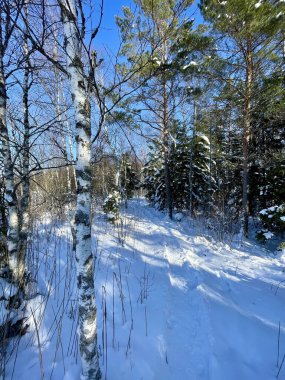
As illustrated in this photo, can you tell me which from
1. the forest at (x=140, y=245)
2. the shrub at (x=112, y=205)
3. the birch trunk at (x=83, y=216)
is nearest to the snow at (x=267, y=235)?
the forest at (x=140, y=245)

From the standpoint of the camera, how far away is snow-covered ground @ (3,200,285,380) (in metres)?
2.08

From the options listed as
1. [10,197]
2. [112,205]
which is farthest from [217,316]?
[112,205]

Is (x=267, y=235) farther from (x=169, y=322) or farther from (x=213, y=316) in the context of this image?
(x=169, y=322)

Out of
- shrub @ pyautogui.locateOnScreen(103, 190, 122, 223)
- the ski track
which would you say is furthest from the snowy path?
shrub @ pyautogui.locateOnScreen(103, 190, 122, 223)

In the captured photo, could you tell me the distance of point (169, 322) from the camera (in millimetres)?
2756

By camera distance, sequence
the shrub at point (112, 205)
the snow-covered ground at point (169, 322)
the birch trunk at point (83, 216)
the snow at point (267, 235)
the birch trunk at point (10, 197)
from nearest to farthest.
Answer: the birch trunk at point (83, 216) → the snow-covered ground at point (169, 322) → the birch trunk at point (10, 197) → the snow at point (267, 235) → the shrub at point (112, 205)

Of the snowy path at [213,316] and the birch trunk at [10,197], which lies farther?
the birch trunk at [10,197]

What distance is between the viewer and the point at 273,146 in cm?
807

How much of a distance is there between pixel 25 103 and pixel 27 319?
9.78ft

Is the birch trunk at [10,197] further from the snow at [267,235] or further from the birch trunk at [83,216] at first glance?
the snow at [267,235]

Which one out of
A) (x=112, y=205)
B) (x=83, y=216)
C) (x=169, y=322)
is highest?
(x=83, y=216)

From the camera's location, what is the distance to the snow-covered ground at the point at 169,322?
2078mm

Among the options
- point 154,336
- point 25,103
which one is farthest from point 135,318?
point 25,103

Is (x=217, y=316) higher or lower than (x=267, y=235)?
lower
